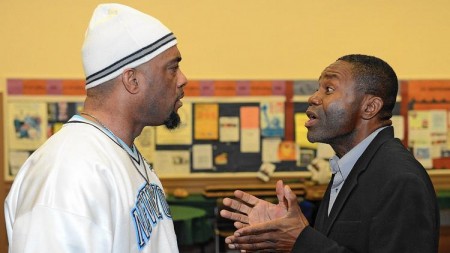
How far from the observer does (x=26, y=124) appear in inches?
216

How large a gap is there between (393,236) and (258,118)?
3902mm

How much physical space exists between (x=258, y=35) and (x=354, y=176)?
3.68 metres

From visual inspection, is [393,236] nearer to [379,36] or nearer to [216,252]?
[216,252]

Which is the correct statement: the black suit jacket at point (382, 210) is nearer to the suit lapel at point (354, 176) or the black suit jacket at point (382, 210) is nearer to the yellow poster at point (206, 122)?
the suit lapel at point (354, 176)

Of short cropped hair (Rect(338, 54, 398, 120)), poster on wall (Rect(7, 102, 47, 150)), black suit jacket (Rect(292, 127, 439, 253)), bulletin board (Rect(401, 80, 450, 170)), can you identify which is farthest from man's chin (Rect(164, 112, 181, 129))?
bulletin board (Rect(401, 80, 450, 170))

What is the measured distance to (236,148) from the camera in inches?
224

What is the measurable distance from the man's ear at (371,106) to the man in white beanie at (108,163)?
2.38ft

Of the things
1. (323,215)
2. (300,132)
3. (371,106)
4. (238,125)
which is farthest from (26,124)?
(371,106)

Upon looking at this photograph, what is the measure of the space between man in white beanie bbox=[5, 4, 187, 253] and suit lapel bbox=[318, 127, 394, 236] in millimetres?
587

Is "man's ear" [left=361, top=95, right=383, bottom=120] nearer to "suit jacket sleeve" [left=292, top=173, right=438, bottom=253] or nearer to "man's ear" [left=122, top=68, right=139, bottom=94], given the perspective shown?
"suit jacket sleeve" [left=292, top=173, right=438, bottom=253]

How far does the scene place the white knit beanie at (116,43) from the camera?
1841 mm

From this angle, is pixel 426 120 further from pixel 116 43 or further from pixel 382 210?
pixel 116 43

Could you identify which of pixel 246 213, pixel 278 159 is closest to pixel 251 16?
pixel 278 159

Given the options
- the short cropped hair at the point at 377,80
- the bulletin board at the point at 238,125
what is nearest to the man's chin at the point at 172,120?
the short cropped hair at the point at 377,80
